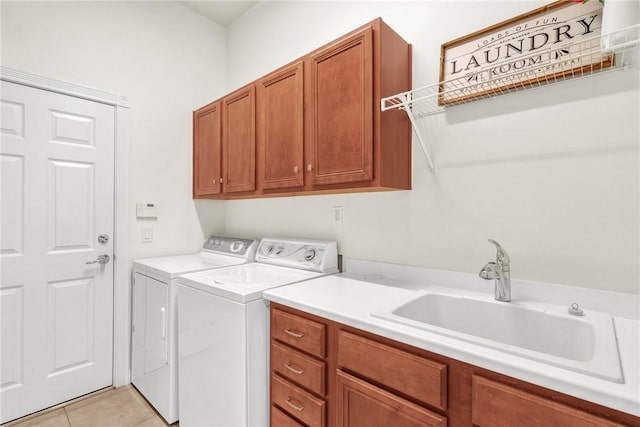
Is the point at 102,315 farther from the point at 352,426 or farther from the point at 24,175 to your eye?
the point at 352,426

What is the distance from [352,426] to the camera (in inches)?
45.4

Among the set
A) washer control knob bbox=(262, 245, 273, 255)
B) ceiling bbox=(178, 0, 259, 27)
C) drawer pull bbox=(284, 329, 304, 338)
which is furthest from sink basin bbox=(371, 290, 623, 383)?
ceiling bbox=(178, 0, 259, 27)

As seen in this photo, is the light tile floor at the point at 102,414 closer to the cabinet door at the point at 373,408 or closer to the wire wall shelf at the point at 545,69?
the cabinet door at the point at 373,408

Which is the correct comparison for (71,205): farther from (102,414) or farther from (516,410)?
(516,410)

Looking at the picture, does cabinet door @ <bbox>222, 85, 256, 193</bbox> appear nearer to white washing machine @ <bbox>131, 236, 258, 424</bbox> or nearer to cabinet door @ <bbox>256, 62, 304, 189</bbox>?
cabinet door @ <bbox>256, 62, 304, 189</bbox>

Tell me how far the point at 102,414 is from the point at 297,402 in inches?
57.6

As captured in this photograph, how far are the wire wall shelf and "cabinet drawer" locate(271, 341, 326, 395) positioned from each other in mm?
1087

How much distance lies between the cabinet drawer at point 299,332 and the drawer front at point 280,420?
32cm

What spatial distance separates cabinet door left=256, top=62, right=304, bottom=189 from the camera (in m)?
1.80

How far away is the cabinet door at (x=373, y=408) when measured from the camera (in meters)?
0.97

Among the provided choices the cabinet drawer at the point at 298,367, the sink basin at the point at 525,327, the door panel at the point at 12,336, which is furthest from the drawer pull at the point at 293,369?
the door panel at the point at 12,336

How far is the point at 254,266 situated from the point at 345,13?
1.73 meters

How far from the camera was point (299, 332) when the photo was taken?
132cm

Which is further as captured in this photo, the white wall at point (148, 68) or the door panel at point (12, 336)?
the white wall at point (148, 68)
